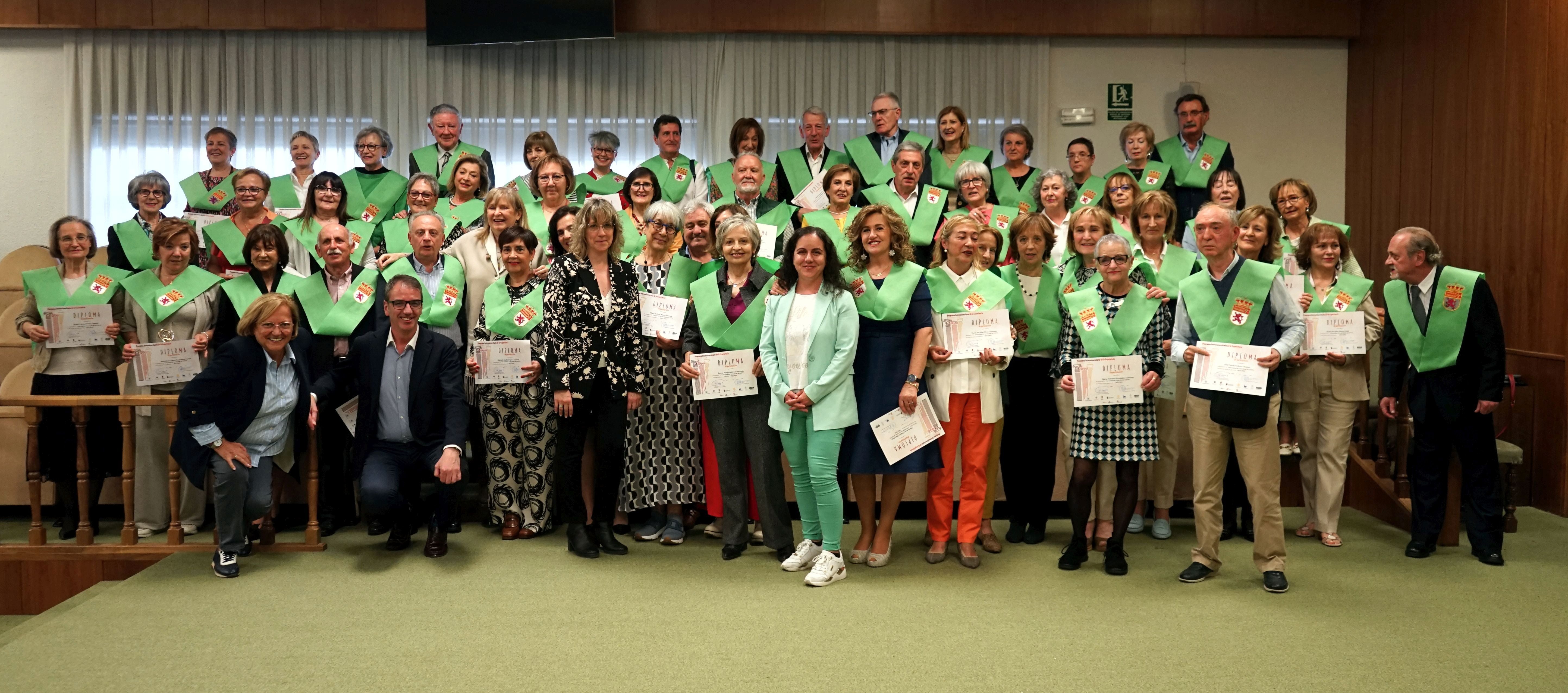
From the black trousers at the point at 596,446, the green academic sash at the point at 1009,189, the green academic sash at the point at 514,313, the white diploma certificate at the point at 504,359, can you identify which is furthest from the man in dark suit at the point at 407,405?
the green academic sash at the point at 1009,189

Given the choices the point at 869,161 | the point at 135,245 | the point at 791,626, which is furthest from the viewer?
the point at 869,161

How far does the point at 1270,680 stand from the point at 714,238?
2.91 m

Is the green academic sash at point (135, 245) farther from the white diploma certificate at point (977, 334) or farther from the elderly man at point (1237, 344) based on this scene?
the elderly man at point (1237, 344)

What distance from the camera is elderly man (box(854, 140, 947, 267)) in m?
5.75

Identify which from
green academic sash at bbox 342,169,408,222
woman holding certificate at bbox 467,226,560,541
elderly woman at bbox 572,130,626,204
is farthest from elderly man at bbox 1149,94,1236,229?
green academic sash at bbox 342,169,408,222

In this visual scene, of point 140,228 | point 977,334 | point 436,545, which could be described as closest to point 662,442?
point 436,545

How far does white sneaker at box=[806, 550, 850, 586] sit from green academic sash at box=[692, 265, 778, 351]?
939 millimetres

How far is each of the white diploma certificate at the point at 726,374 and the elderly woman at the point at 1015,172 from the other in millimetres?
2580

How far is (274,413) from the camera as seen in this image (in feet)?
15.3

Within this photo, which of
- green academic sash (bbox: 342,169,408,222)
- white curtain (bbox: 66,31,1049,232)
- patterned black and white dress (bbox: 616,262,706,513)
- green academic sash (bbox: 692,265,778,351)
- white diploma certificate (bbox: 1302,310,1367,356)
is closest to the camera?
green academic sash (bbox: 692,265,778,351)

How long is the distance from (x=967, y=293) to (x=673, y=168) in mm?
2723

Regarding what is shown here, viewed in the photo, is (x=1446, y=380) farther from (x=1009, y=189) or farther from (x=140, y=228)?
(x=140, y=228)

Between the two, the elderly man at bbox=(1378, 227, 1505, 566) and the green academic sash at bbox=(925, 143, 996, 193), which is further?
the green academic sash at bbox=(925, 143, 996, 193)

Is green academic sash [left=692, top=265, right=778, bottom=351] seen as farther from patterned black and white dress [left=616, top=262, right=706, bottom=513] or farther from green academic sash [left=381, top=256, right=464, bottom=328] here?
green academic sash [left=381, top=256, right=464, bottom=328]
